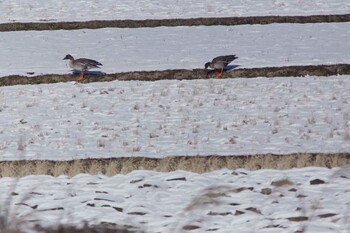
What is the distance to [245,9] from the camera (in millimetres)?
30094

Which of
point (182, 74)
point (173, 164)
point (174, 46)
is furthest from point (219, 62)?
point (173, 164)

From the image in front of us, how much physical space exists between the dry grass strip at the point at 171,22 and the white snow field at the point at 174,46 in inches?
20.4

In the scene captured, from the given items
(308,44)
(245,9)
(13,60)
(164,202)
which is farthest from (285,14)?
(164,202)

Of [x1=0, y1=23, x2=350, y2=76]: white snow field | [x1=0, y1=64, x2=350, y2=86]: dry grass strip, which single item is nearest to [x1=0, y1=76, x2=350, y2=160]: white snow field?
[x1=0, y1=64, x2=350, y2=86]: dry grass strip

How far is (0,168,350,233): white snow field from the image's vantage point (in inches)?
270

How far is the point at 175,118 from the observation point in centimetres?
1764

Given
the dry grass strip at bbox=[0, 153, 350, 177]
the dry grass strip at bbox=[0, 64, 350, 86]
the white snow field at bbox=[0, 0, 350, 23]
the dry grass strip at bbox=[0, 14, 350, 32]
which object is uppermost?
the white snow field at bbox=[0, 0, 350, 23]

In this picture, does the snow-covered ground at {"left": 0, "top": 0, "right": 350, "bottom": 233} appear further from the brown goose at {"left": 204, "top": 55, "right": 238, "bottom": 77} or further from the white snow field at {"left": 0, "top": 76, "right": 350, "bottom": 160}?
the brown goose at {"left": 204, "top": 55, "right": 238, "bottom": 77}

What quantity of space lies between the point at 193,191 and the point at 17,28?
20.6 meters

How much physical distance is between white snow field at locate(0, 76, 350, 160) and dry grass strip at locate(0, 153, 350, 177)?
0.44 m

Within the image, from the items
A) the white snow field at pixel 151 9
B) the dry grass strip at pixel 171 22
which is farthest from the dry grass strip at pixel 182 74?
the white snow field at pixel 151 9

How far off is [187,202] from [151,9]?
23.1 metres

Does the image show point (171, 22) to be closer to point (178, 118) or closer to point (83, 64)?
point (83, 64)

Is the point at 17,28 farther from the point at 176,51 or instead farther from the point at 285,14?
the point at 285,14
